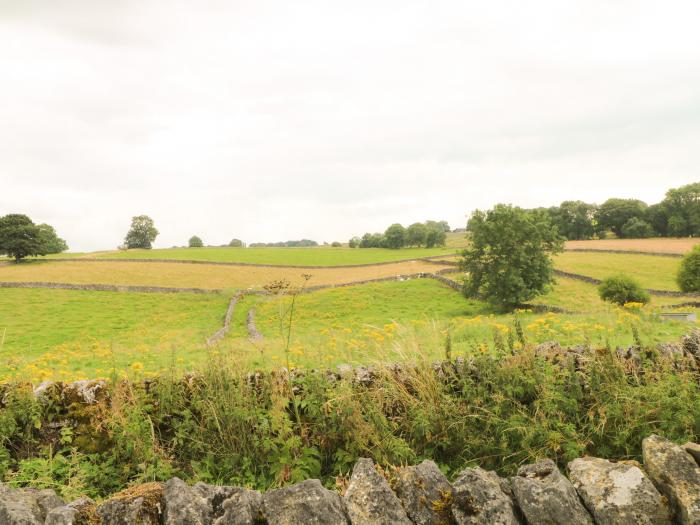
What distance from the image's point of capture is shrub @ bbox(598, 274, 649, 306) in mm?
29734

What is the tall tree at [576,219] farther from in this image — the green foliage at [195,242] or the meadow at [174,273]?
the green foliage at [195,242]

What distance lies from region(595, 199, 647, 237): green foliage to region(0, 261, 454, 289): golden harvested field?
197 ft

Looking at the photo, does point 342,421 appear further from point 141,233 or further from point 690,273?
point 141,233

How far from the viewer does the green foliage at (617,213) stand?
316 ft

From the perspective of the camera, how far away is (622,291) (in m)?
30.2

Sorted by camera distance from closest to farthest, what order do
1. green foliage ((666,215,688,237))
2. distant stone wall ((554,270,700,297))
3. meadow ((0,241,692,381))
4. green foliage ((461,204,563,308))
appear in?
meadow ((0,241,692,381)) < green foliage ((461,204,563,308)) < distant stone wall ((554,270,700,297)) < green foliage ((666,215,688,237))

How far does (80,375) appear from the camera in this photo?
9.65 meters

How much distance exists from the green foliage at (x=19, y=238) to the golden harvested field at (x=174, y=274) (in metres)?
2.64

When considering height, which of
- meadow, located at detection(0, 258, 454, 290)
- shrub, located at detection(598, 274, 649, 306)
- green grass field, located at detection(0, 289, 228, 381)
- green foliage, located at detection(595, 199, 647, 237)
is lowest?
green grass field, located at detection(0, 289, 228, 381)

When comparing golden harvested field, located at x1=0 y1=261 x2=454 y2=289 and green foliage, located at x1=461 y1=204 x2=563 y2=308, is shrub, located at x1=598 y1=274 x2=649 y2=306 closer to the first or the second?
green foliage, located at x1=461 y1=204 x2=563 y2=308

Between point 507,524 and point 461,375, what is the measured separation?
2563mm

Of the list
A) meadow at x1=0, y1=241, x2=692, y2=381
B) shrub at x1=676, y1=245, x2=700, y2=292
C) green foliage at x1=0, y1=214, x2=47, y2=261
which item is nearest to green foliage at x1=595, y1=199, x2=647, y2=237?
meadow at x1=0, y1=241, x2=692, y2=381

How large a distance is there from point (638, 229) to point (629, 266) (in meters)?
48.8

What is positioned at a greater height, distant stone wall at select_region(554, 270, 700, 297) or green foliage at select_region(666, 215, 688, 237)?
green foliage at select_region(666, 215, 688, 237)
